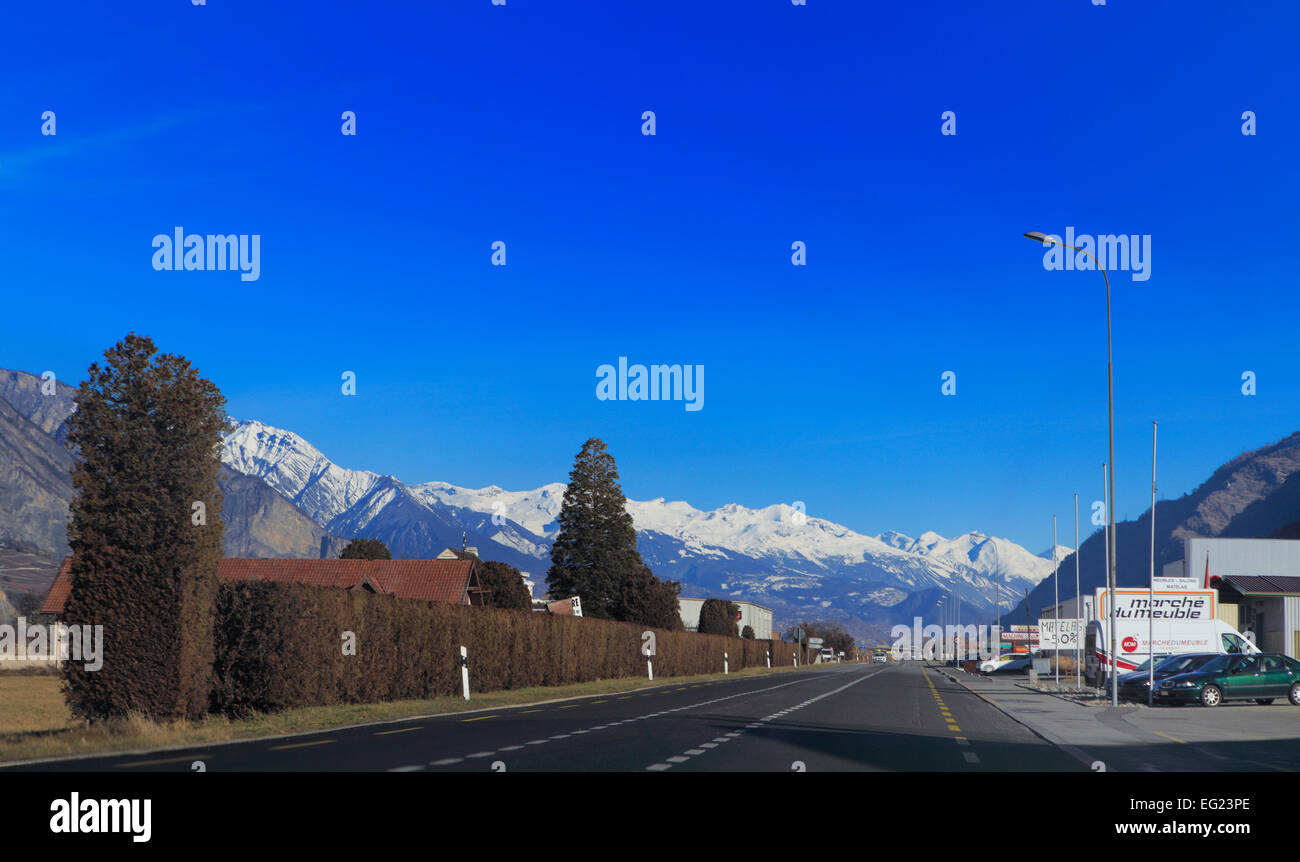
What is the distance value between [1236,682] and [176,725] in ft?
94.9

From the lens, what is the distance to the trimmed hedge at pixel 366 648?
23.7 m

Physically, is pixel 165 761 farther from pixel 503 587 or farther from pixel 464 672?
pixel 503 587

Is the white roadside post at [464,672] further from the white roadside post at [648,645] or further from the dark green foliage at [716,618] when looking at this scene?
the dark green foliage at [716,618]

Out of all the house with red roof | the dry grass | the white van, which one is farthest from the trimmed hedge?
the house with red roof

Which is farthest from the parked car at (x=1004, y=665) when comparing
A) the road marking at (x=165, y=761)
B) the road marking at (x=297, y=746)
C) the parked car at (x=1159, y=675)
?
the road marking at (x=165, y=761)

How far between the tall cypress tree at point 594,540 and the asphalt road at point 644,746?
57.7 m

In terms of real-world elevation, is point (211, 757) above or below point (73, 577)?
below

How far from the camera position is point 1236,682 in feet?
113
